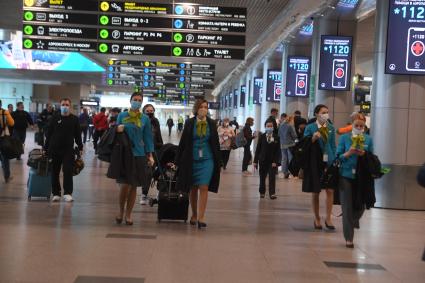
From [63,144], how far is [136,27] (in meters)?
6.20

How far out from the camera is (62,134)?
11.1 metres

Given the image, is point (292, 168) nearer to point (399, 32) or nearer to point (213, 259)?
point (213, 259)

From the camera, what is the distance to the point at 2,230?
812cm

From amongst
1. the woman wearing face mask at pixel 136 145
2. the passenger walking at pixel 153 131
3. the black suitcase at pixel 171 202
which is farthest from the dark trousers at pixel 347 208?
the passenger walking at pixel 153 131

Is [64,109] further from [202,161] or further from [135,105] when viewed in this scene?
[202,161]

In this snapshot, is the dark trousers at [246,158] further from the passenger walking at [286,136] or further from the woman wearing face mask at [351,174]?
the woman wearing face mask at [351,174]

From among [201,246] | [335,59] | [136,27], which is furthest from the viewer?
[335,59]

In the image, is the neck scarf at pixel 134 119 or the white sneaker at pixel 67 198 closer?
the neck scarf at pixel 134 119

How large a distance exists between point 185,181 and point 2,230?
2.34 m

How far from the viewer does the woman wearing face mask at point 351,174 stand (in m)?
7.98

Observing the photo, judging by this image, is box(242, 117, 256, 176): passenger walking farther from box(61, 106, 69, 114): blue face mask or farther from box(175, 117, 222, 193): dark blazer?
box(175, 117, 222, 193): dark blazer

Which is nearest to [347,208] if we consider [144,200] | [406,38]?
[144,200]

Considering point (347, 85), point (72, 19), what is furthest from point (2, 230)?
point (347, 85)

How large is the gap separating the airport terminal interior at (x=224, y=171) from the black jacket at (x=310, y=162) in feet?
0.05
